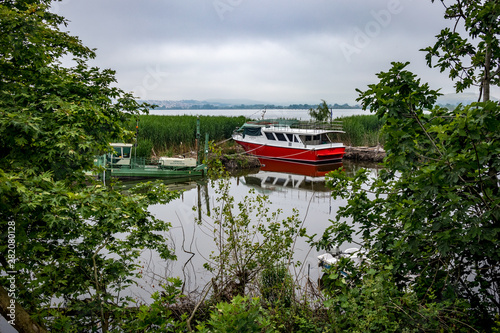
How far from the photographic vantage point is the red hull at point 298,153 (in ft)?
79.0

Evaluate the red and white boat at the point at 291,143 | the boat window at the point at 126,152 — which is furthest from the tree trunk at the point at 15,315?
the red and white boat at the point at 291,143

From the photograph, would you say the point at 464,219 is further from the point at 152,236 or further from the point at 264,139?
the point at 264,139

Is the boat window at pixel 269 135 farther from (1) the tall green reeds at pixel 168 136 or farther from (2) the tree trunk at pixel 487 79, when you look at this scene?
(2) the tree trunk at pixel 487 79

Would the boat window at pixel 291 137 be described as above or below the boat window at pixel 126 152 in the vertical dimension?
above

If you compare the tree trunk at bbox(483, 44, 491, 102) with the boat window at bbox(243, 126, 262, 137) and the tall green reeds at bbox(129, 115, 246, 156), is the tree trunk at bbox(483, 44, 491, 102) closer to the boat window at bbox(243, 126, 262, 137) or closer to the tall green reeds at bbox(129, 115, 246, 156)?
the tall green reeds at bbox(129, 115, 246, 156)

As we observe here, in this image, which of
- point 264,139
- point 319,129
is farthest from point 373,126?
point 264,139

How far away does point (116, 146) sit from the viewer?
17984 mm

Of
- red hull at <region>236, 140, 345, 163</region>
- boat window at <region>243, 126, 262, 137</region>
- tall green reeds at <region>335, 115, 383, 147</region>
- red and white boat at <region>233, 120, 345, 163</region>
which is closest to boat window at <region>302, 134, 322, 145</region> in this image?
red and white boat at <region>233, 120, 345, 163</region>

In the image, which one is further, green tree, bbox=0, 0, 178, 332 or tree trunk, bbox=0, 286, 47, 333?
green tree, bbox=0, 0, 178, 332

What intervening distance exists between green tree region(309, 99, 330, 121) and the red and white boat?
4.27 m

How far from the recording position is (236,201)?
12789 mm

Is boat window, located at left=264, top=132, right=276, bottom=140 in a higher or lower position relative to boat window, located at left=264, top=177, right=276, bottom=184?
higher

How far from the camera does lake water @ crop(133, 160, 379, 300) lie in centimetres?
677

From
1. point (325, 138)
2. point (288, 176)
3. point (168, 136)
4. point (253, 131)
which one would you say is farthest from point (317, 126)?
point (168, 136)
